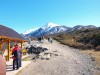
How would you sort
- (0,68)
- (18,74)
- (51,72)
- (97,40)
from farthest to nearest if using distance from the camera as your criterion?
1. (97,40)
2. (51,72)
3. (18,74)
4. (0,68)

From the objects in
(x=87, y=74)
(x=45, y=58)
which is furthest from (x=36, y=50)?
(x=87, y=74)

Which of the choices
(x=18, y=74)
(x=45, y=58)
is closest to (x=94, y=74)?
(x=18, y=74)

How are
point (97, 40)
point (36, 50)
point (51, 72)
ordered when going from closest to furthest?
point (51, 72) → point (36, 50) → point (97, 40)

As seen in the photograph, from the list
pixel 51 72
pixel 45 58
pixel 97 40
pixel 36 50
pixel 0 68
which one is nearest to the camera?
pixel 0 68

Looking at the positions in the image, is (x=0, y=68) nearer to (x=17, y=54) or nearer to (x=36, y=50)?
(x=17, y=54)

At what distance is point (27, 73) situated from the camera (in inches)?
497

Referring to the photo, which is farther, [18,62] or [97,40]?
[97,40]

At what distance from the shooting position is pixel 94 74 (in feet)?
40.5

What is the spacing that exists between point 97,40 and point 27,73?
83.6 ft

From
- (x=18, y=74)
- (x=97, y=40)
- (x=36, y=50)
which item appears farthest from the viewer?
(x=97, y=40)

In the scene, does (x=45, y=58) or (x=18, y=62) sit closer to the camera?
(x=18, y=62)

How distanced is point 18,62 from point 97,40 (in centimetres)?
2503

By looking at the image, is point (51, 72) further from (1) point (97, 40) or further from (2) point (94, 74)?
(1) point (97, 40)

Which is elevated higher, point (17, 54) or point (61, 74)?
point (17, 54)
